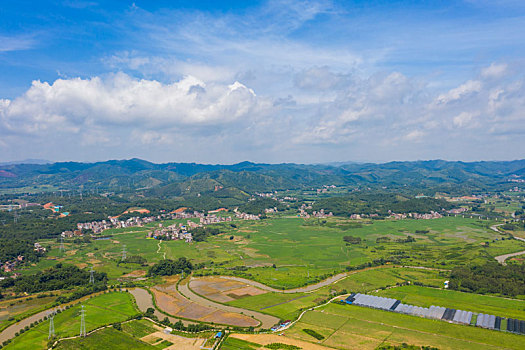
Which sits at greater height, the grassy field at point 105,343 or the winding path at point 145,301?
the grassy field at point 105,343

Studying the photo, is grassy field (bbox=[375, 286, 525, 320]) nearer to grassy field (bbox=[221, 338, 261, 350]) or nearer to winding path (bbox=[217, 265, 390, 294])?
winding path (bbox=[217, 265, 390, 294])

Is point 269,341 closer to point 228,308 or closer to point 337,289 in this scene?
point 228,308

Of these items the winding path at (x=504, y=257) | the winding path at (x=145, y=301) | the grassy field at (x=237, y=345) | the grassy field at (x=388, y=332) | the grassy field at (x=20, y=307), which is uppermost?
the winding path at (x=504, y=257)

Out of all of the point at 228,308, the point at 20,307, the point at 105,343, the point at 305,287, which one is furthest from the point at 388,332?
the point at 20,307

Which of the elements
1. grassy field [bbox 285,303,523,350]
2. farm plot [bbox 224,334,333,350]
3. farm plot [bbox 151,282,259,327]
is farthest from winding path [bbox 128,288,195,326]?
grassy field [bbox 285,303,523,350]

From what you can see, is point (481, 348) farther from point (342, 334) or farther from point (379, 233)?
point (379, 233)

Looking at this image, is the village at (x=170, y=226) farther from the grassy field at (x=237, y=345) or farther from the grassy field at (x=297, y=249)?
the grassy field at (x=237, y=345)

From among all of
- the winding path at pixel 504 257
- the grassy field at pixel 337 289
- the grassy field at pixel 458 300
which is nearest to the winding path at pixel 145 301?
the grassy field at pixel 337 289
